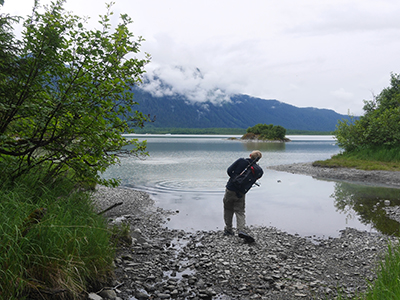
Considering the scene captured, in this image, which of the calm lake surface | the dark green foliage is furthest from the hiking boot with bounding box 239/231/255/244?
the dark green foliage

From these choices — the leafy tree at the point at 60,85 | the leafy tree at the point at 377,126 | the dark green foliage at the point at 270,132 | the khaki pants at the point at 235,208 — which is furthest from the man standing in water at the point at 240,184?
the dark green foliage at the point at 270,132

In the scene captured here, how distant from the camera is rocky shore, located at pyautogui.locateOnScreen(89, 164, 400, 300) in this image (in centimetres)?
775

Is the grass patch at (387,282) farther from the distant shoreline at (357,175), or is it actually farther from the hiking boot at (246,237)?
the distant shoreline at (357,175)

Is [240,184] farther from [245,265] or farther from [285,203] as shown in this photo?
[285,203]

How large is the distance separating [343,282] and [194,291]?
4.16 m

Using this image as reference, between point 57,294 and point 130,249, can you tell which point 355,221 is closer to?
point 130,249

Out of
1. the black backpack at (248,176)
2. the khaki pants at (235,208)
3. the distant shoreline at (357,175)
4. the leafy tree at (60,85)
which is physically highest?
the leafy tree at (60,85)

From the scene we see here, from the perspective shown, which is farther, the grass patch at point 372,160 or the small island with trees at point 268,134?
the small island with trees at point 268,134

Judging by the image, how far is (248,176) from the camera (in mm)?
11797

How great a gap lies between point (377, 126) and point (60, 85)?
41291mm

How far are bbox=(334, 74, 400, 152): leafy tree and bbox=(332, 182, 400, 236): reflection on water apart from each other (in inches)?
547

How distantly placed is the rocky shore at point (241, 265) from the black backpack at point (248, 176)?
2176mm

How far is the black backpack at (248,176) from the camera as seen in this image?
11781 mm

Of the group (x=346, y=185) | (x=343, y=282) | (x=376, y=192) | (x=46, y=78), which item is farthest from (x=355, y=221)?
(x=46, y=78)
